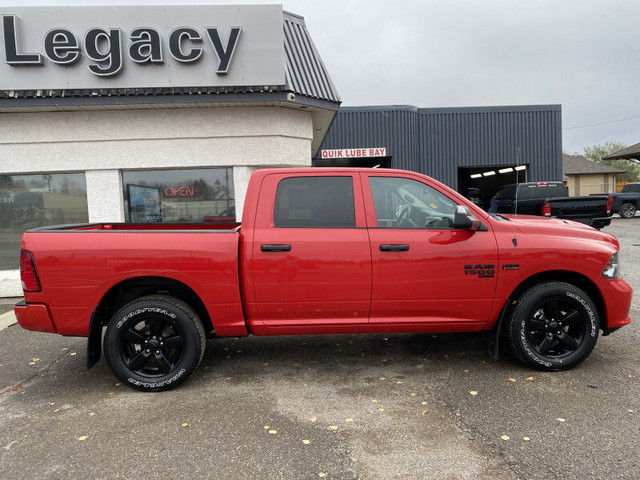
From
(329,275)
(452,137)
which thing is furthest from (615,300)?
(452,137)

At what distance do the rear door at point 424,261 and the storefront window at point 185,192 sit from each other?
5.13 metres

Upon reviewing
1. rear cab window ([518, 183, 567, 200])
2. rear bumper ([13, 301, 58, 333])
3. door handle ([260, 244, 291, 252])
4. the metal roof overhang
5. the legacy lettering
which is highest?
the legacy lettering

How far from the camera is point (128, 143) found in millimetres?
8430

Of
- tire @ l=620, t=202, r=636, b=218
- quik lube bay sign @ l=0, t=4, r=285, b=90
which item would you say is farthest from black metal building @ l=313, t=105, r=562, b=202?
quik lube bay sign @ l=0, t=4, r=285, b=90

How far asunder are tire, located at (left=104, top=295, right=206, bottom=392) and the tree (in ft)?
225

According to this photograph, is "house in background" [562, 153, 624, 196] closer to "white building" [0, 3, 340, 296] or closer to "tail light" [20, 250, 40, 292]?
"white building" [0, 3, 340, 296]

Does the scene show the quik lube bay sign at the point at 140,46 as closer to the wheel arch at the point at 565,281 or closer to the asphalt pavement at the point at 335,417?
the asphalt pavement at the point at 335,417

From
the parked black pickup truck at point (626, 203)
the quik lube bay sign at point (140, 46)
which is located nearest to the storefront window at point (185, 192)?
the quik lube bay sign at point (140, 46)

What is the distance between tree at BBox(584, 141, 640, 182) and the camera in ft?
205

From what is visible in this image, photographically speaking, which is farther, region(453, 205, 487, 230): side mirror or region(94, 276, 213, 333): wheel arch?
region(94, 276, 213, 333): wheel arch

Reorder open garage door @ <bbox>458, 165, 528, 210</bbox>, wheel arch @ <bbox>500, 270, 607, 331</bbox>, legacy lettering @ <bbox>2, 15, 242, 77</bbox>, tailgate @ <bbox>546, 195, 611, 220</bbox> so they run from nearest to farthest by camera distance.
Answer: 1. wheel arch @ <bbox>500, 270, 607, 331</bbox>
2. legacy lettering @ <bbox>2, 15, 242, 77</bbox>
3. tailgate @ <bbox>546, 195, 611, 220</bbox>
4. open garage door @ <bbox>458, 165, 528, 210</bbox>

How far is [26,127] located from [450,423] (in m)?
8.82

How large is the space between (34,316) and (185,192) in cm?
509

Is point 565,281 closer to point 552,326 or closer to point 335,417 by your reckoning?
point 552,326
